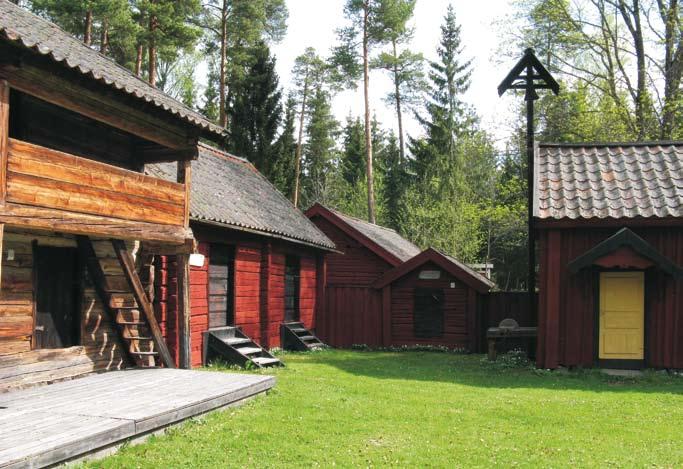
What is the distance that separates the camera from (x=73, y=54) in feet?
30.9

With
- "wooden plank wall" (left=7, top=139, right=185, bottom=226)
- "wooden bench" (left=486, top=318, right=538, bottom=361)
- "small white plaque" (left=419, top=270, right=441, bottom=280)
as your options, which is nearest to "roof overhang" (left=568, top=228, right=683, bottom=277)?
"wooden bench" (left=486, top=318, right=538, bottom=361)

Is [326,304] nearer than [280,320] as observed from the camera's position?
No

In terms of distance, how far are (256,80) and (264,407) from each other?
26.7 m

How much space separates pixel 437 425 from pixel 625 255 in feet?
21.4

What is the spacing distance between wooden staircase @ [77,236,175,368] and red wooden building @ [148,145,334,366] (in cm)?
95

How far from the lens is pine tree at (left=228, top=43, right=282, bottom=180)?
34.2 metres

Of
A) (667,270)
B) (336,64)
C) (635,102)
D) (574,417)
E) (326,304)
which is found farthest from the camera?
(336,64)

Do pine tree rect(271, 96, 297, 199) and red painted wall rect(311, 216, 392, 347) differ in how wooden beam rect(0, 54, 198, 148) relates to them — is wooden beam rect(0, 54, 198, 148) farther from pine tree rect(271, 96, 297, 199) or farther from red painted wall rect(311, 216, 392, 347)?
pine tree rect(271, 96, 297, 199)

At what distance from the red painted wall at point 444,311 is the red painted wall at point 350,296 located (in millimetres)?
556

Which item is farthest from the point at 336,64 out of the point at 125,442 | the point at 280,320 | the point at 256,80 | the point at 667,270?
the point at 125,442

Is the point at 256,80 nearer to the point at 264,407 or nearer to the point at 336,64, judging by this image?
the point at 336,64

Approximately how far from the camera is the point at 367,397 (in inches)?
414

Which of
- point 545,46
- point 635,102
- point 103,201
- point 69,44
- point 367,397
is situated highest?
point 545,46

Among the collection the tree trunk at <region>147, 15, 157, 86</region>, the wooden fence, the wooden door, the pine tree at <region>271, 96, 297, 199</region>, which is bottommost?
the wooden fence
